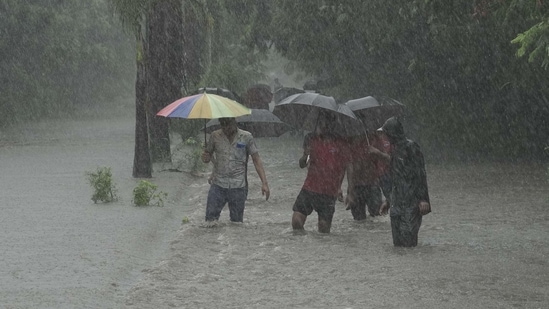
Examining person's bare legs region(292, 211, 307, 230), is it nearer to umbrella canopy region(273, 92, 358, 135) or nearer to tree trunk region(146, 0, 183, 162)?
umbrella canopy region(273, 92, 358, 135)

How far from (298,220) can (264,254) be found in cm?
148

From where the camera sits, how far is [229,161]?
13750 mm

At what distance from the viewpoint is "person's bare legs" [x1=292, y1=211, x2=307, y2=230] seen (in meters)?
13.7

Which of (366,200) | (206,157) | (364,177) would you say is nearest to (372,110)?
(364,177)

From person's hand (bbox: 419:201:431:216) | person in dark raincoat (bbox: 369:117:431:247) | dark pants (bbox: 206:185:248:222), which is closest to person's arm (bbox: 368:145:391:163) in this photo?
person in dark raincoat (bbox: 369:117:431:247)

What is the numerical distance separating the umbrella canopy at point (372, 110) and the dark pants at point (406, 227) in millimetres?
2804

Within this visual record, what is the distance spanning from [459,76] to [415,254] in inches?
611

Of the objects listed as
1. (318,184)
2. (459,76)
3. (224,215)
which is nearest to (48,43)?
(459,76)

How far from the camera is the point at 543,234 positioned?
13.9 m

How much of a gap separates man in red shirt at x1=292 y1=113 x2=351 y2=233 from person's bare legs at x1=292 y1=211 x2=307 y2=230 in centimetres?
31

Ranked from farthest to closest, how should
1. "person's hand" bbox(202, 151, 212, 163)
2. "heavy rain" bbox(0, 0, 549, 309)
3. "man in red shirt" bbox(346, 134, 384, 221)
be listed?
"man in red shirt" bbox(346, 134, 384, 221)
"person's hand" bbox(202, 151, 212, 163)
"heavy rain" bbox(0, 0, 549, 309)

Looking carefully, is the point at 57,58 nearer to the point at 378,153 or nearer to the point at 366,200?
the point at 366,200

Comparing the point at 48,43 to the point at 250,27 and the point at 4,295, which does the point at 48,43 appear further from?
the point at 4,295

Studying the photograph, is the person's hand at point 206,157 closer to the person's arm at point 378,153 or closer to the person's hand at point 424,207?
the person's arm at point 378,153
